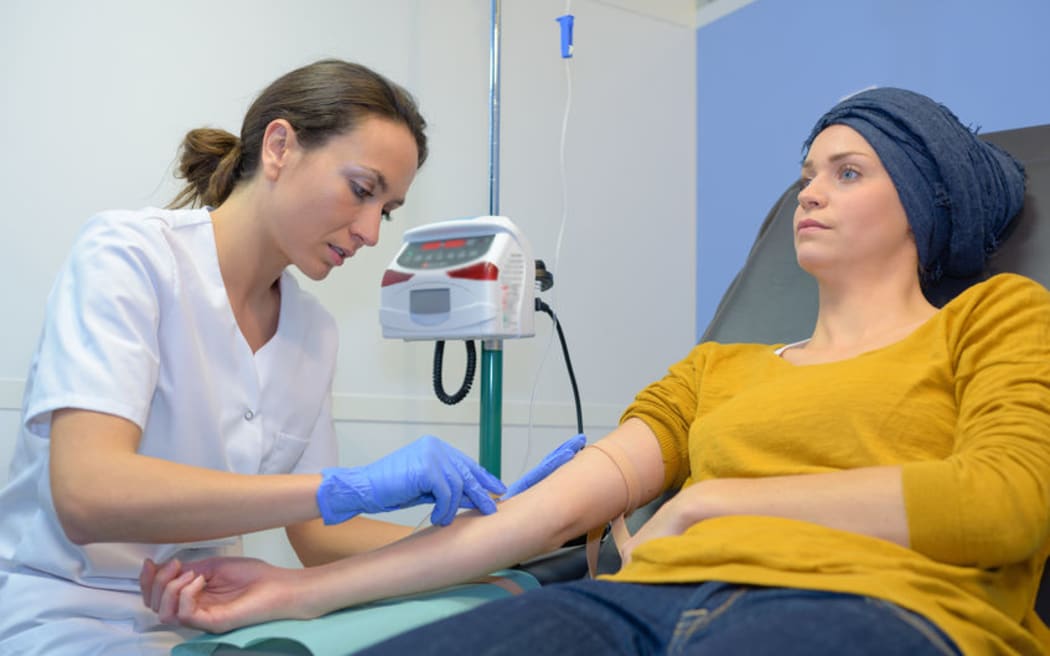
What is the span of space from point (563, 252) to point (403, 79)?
67 cm

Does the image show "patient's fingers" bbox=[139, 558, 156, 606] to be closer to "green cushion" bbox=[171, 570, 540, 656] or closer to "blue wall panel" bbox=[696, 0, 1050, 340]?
"green cushion" bbox=[171, 570, 540, 656]

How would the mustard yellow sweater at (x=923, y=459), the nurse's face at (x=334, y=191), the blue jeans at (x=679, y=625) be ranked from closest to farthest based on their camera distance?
the blue jeans at (x=679, y=625), the mustard yellow sweater at (x=923, y=459), the nurse's face at (x=334, y=191)

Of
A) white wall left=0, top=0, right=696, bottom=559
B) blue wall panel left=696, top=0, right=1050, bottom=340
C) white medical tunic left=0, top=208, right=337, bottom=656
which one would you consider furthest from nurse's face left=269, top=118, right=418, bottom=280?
blue wall panel left=696, top=0, right=1050, bottom=340

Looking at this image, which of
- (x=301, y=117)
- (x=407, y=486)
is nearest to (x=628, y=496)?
(x=407, y=486)

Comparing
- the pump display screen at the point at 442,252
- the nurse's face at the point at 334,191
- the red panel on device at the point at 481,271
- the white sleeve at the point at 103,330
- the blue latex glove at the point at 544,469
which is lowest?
the blue latex glove at the point at 544,469

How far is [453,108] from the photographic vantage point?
253 centimetres

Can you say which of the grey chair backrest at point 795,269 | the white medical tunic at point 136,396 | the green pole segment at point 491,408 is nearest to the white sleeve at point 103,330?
the white medical tunic at point 136,396

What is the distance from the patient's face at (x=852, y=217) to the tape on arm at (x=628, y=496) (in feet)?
1.22

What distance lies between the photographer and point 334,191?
138cm

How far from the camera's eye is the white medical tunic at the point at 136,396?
3.65 ft

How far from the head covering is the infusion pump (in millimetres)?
680

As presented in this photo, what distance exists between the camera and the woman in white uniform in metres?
1.07

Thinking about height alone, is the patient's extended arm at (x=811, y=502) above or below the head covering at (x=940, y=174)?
below

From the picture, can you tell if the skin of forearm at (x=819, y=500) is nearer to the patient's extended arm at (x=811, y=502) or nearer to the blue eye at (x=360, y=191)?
the patient's extended arm at (x=811, y=502)
